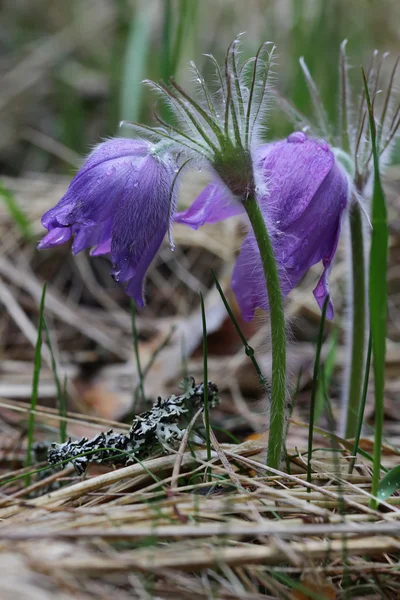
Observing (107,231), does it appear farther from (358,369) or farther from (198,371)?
(198,371)

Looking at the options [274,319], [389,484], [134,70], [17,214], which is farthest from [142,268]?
[134,70]

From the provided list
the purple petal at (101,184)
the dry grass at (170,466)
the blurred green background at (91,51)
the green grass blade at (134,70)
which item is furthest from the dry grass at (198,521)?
the blurred green background at (91,51)

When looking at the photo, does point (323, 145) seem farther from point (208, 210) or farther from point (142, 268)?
point (142, 268)

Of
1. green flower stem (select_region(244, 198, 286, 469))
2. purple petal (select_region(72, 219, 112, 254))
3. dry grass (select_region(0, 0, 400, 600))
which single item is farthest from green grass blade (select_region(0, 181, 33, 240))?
green flower stem (select_region(244, 198, 286, 469))

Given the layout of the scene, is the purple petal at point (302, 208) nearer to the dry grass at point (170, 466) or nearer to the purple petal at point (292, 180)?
the purple petal at point (292, 180)

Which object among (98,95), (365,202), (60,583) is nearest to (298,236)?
(365,202)
